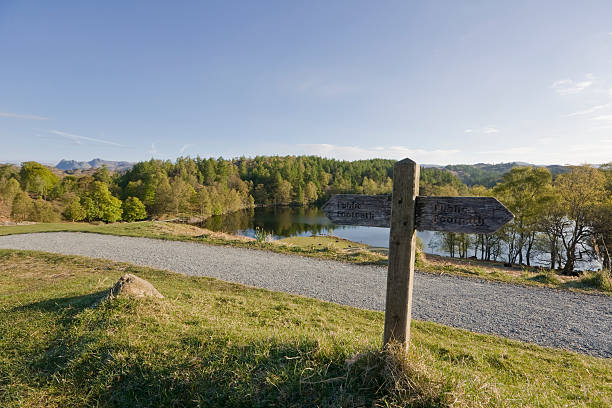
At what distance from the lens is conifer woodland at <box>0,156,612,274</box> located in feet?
63.6

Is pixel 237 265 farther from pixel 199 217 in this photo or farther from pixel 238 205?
pixel 238 205

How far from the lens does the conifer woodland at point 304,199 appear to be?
63.6ft

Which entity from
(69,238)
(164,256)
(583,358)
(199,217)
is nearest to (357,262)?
(583,358)

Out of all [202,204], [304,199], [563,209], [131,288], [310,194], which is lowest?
[202,204]

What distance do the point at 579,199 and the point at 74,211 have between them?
56.5 metres

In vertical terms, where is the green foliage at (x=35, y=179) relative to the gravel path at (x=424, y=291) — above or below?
above

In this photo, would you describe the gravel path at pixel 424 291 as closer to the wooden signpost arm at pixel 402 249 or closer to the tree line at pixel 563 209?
the wooden signpost arm at pixel 402 249

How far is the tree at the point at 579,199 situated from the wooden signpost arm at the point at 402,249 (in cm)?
2290

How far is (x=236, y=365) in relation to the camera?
294 cm

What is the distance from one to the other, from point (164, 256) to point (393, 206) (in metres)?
12.2

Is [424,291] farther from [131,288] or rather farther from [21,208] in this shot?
[21,208]

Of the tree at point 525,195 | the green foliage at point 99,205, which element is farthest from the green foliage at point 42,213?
the tree at point 525,195

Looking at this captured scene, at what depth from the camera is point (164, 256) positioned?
12.3m

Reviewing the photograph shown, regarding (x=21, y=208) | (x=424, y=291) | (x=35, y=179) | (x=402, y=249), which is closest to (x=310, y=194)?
(x=35, y=179)
